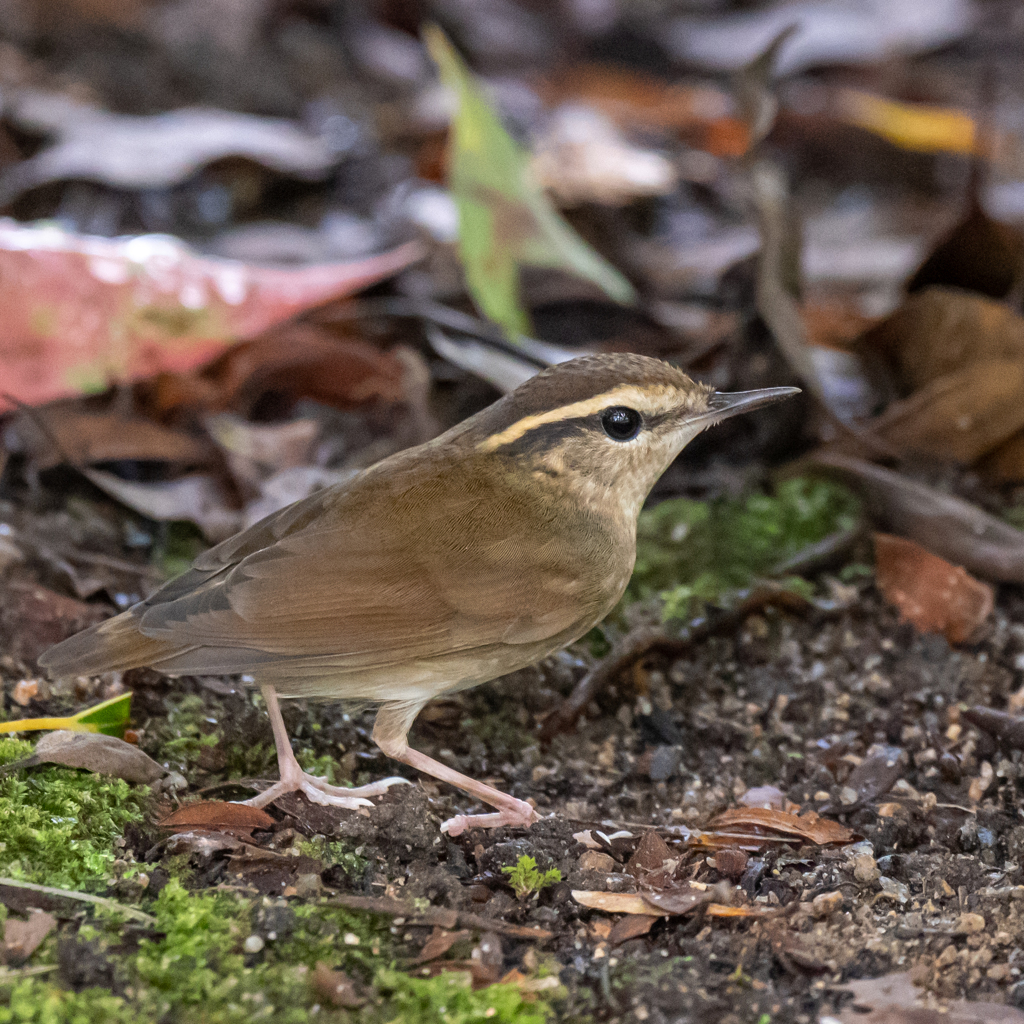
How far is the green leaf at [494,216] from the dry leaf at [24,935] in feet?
9.97

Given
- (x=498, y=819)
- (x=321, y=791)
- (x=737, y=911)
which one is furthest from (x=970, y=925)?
(x=321, y=791)

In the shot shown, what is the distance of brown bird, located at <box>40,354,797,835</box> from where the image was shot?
320 centimetres

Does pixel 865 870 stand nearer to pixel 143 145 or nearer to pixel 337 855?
pixel 337 855

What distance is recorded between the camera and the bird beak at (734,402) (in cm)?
353

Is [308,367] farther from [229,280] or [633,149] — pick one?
[633,149]

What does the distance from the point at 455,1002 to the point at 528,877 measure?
481 mm

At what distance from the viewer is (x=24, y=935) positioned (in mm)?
2611

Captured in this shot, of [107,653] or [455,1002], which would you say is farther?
[107,653]

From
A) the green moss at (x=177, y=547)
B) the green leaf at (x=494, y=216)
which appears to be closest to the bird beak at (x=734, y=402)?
the green leaf at (x=494, y=216)

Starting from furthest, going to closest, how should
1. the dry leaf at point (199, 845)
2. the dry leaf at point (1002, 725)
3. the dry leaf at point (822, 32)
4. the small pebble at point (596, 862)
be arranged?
the dry leaf at point (822, 32), the dry leaf at point (1002, 725), the small pebble at point (596, 862), the dry leaf at point (199, 845)

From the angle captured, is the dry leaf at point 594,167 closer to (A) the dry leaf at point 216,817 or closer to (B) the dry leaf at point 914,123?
(B) the dry leaf at point 914,123

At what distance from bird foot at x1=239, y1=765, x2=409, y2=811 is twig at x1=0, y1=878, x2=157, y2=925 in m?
0.48

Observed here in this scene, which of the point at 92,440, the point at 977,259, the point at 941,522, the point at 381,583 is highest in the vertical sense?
the point at 977,259

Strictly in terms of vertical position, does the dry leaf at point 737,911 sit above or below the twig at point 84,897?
below
